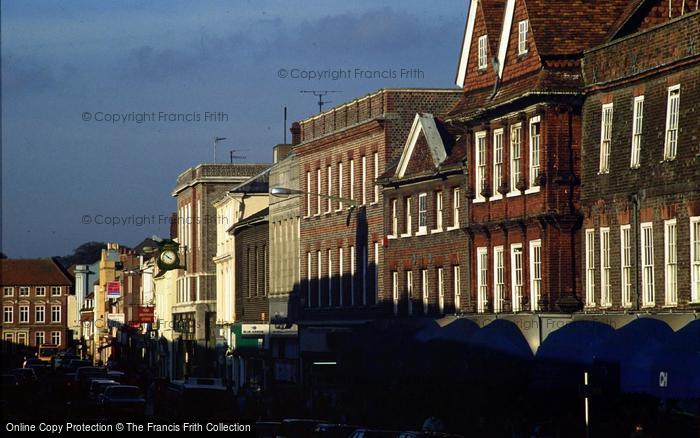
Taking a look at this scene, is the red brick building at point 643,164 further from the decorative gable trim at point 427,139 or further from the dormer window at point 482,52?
the decorative gable trim at point 427,139

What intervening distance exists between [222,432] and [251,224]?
5261 cm

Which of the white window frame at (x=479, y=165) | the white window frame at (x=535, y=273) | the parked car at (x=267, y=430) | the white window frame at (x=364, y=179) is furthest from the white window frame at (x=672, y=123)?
the white window frame at (x=364, y=179)

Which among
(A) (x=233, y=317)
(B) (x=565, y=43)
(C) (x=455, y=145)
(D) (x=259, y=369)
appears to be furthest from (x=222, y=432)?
(A) (x=233, y=317)

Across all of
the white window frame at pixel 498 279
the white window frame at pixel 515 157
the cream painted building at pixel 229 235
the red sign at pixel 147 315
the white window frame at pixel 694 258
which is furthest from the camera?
the red sign at pixel 147 315

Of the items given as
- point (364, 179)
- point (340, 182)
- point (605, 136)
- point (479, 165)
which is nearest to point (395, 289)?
point (364, 179)

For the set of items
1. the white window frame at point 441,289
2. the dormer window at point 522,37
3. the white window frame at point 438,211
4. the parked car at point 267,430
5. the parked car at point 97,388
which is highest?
the dormer window at point 522,37

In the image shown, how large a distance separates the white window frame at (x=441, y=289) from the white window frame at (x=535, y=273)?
956cm

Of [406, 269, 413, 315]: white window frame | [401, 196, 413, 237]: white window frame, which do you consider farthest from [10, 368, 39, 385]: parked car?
[401, 196, 413, 237]: white window frame

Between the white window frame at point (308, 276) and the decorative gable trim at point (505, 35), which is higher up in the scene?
the decorative gable trim at point (505, 35)

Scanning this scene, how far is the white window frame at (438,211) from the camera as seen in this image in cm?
6294

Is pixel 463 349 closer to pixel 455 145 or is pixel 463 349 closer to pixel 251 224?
pixel 455 145

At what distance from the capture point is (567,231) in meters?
51.0

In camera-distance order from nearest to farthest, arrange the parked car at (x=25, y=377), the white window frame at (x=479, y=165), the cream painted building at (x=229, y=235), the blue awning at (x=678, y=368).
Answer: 1. the blue awning at (x=678, y=368)
2. the white window frame at (x=479, y=165)
3. the parked car at (x=25, y=377)
4. the cream painted building at (x=229, y=235)

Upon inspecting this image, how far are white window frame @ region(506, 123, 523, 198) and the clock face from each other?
7076 cm
